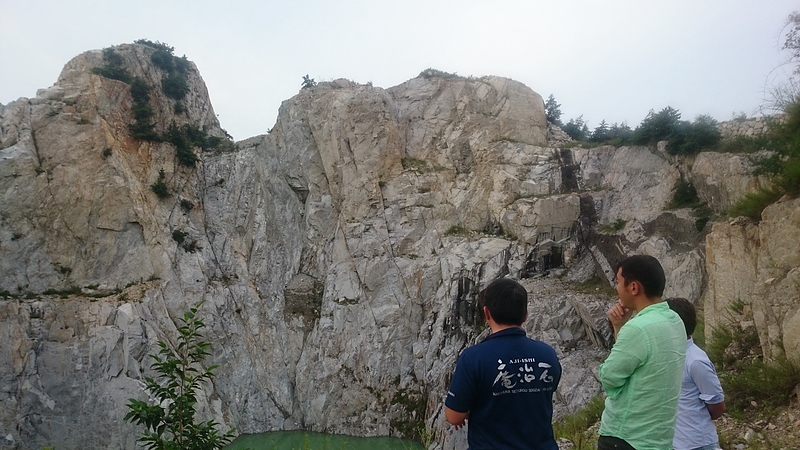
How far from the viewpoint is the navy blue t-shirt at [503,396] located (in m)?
2.71

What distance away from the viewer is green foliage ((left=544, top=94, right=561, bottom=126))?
2806 centimetres

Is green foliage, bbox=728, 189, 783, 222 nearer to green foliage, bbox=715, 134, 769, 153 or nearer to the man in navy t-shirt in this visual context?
the man in navy t-shirt

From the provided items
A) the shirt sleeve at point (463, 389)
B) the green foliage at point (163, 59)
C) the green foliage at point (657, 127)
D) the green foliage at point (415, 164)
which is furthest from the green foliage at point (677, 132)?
the green foliage at point (163, 59)

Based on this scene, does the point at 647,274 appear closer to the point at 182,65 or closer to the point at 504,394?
the point at 504,394

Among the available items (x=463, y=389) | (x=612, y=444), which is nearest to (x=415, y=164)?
(x=612, y=444)

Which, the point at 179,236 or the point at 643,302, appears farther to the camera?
the point at 179,236

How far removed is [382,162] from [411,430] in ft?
41.7

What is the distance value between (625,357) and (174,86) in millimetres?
29037

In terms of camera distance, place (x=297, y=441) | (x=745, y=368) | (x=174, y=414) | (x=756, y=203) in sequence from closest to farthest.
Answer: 1. (x=174, y=414)
2. (x=745, y=368)
3. (x=756, y=203)
4. (x=297, y=441)

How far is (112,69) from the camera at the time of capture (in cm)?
2469

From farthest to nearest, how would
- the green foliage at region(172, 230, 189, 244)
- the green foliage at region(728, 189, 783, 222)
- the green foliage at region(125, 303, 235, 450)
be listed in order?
the green foliage at region(172, 230, 189, 244) < the green foliage at region(728, 189, 783, 222) < the green foliage at region(125, 303, 235, 450)

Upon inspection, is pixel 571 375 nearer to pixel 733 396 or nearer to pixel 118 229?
pixel 733 396

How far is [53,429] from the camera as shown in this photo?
61.5 feet

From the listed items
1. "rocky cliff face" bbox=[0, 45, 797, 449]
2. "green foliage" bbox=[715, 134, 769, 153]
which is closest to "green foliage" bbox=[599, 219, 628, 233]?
"rocky cliff face" bbox=[0, 45, 797, 449]
